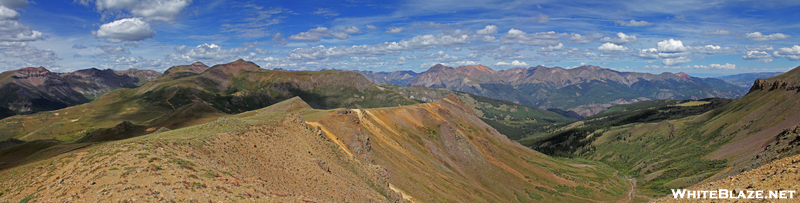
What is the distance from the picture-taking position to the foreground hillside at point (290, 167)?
23989mm

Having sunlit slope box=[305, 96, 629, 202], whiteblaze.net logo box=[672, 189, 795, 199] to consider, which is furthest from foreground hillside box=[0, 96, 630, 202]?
whiteblaze.net logo box=[672, 189, 795, 199]

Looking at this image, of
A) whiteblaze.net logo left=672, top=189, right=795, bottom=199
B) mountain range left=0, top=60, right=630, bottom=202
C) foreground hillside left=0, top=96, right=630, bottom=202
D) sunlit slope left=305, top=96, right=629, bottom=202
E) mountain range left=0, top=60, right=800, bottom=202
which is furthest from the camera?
sunlit slope left=305, top=96, right=629, bottom=202

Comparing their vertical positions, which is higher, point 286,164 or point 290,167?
point 286,164

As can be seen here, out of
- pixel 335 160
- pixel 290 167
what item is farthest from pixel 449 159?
pixel 290 167

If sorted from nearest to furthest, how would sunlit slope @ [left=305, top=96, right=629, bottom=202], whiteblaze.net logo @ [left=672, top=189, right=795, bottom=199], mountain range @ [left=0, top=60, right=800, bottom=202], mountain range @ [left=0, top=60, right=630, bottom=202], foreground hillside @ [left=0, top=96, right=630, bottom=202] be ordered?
1. foreground hillside @ [left=0, top=96, right=630, bottom=202]
2. mountain range @ [left=0, top=60, right=630, bottom=202]
3. mountain range @ [left=0, top=60, right=800, bottom=202]
4. whiteblaze.net logo @ [left=672, top=189, right=795, bottom=199]
5. sunlit slope @ [left=305, top=96, right=629, bottom=202]

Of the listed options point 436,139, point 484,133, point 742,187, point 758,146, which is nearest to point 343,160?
point 742,187

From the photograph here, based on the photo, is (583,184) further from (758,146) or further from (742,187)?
(742,187)

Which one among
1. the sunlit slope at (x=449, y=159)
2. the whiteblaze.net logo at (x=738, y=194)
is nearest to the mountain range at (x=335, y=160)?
the sunlit slope at (x=449, y=159)

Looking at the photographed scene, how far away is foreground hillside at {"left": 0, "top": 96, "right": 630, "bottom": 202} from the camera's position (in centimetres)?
2399

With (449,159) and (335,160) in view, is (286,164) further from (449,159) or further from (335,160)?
(449,159)

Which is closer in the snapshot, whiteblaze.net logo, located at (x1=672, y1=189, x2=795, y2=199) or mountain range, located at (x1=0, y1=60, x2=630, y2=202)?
mountain range, located at (x1=0, y1=60, x2=630, y2=202)

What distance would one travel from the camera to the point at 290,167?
41.2 meters

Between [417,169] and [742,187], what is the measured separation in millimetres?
53955

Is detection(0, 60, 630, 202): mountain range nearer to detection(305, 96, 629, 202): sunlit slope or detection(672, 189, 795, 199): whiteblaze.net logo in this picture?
detection(305, 96, 629, 202): sunlit slope
